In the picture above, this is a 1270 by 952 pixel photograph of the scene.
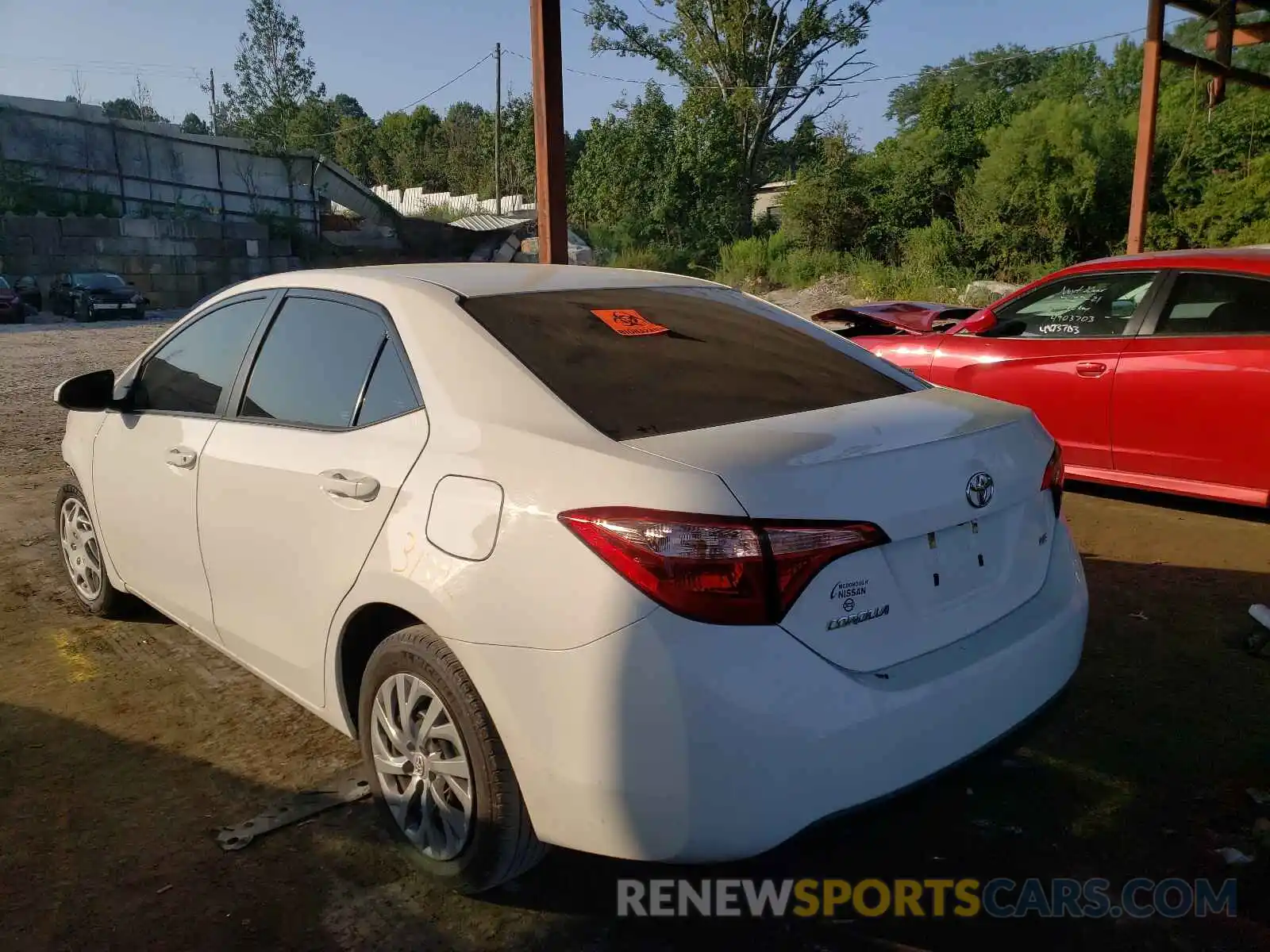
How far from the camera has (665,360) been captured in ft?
9.21

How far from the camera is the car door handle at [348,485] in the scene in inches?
101

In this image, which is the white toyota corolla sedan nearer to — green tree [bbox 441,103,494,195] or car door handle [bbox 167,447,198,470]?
car door handle [bbox 167,447,198,470]

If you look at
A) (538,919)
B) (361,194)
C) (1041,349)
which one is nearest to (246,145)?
(361,194)

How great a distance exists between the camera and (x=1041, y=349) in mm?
Answer: 6062

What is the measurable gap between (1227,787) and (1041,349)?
3.54 metres

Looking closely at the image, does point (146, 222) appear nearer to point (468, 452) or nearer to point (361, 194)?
point (361, 194)

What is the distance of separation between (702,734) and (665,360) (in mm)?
1152

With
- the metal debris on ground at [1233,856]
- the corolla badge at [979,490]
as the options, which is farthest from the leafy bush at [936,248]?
the corolla badge at [979,490]

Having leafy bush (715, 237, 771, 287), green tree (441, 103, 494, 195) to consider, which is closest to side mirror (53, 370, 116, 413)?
leafy bush (715, 237, 771, 287)

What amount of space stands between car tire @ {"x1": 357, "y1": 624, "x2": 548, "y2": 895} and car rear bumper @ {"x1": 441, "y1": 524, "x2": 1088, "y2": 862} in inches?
3.6

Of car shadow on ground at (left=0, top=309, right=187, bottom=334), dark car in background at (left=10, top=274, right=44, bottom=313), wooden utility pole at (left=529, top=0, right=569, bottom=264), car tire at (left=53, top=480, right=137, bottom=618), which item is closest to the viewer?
car tire at (left=53, top=480, right=137, bottom=618)

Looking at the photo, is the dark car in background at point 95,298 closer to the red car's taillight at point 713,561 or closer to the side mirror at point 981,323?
the side mirror at point 981,323

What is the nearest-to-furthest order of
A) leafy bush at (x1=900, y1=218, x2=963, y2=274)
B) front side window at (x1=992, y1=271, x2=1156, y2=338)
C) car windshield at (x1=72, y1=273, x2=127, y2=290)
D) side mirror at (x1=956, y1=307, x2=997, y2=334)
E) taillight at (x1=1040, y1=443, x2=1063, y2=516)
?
taillight at (x1=1040, y1=443, x2=1063, y2=516)
front side window at (x1=992, y1=271, x2=1156, y2=338)
side mirror at (x1=956, y1=307, x2=997, y2=334)
leafy bush at (x1=900, y1=218, x2=963, y2=274)
car windshield at (x1=72, y1=273, x2=127, y2=290)

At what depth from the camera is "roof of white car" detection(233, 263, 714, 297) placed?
302 cm
